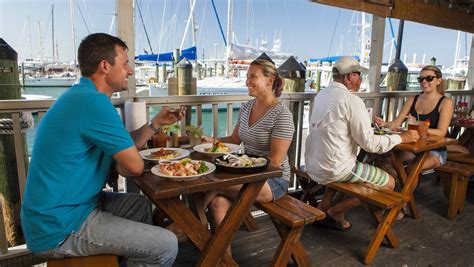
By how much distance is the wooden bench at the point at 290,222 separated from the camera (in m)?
1.99

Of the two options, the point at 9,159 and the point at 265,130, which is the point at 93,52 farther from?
the point at 9,159

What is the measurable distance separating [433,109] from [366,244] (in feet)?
5.56

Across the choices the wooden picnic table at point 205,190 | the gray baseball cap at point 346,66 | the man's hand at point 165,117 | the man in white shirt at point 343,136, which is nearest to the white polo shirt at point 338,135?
the man in white shirt at point 343,136

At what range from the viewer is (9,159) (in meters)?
2.78

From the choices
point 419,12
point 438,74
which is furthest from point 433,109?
point 419,12

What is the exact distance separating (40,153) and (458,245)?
10.4 ft

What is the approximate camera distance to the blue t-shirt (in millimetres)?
1390

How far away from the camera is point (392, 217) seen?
2521 mm

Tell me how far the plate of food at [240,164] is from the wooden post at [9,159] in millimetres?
1485

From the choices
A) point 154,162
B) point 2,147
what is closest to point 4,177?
point 2,147

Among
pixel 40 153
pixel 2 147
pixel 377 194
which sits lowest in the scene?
pixel 377 194

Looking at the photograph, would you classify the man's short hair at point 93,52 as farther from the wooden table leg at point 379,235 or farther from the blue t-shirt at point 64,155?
the wooden table leg at point 379,235

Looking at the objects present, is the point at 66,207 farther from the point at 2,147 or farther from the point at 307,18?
the point at 307,18

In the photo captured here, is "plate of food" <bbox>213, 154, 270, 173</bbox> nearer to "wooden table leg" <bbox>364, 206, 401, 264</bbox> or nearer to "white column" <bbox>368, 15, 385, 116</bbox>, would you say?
"wooden table leg" <bbox>364, 206, 401, 264</bbox>
